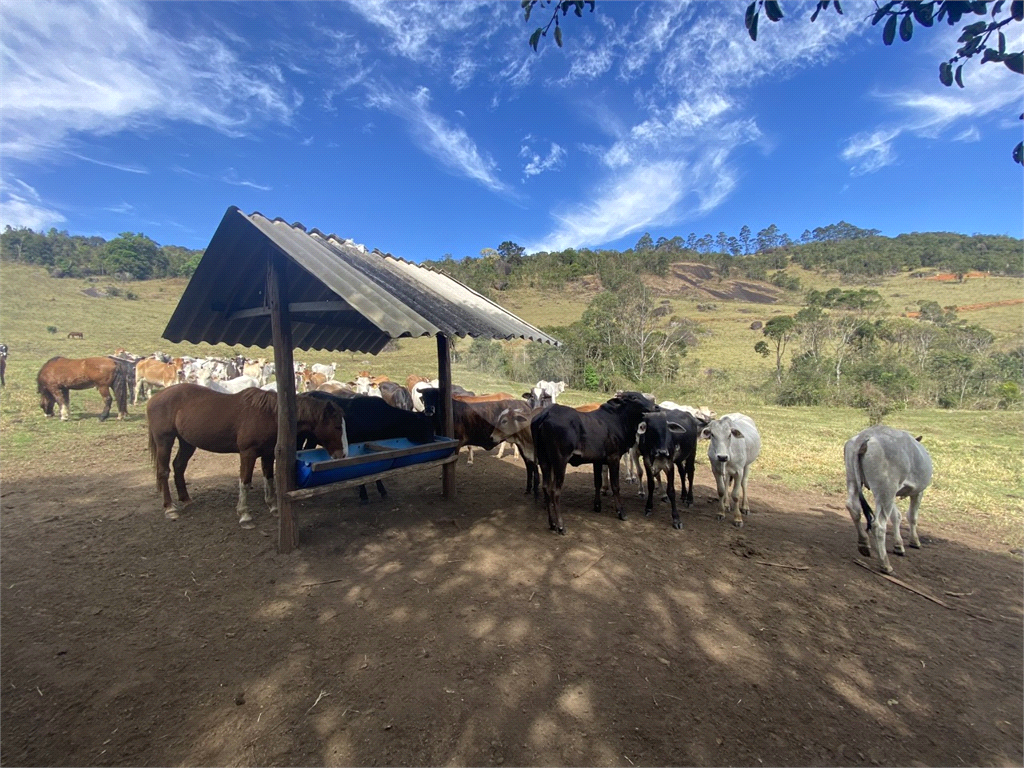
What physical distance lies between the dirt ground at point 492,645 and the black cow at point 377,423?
1369 millimetres

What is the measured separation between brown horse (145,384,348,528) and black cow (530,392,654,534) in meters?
2.63

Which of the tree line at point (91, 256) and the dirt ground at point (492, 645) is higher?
the tree line at point (91, 256)

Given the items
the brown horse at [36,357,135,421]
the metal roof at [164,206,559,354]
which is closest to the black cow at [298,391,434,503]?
→ the metal roof at [164,206,559,354]

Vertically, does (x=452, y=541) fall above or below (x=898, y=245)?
below

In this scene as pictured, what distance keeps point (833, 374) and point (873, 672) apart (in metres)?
22.6

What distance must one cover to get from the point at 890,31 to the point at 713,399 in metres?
19.8

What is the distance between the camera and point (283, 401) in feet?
16.7

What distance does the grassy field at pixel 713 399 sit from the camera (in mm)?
8250

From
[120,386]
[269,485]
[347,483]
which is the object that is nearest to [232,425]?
[269,485]

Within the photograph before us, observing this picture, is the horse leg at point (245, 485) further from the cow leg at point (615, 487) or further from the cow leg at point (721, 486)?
the cow leg at point (721, 486)

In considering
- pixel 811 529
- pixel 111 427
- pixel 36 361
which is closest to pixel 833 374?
pixel 811 529

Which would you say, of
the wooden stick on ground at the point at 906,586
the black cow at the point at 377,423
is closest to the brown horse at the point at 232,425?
the black cow at the point at 377,423

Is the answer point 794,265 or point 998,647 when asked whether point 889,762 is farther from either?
point 794,265

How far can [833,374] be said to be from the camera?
21.9m
